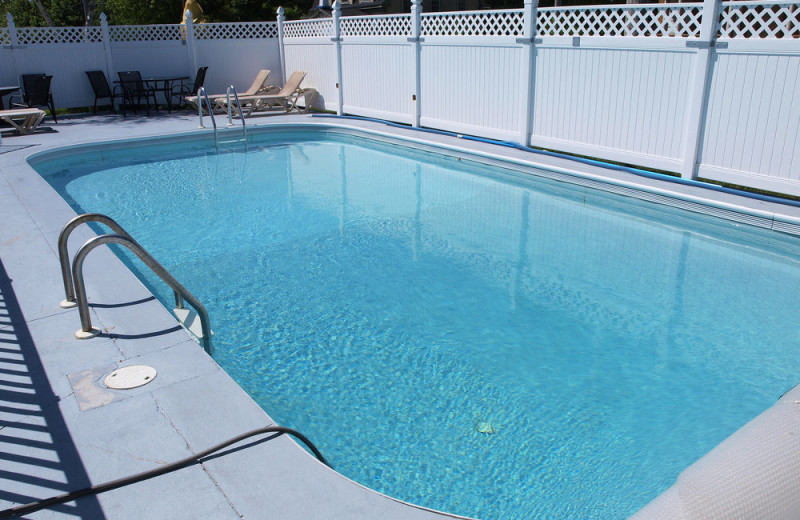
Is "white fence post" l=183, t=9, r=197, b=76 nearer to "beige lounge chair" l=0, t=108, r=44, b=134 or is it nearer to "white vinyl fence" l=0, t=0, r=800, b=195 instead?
"white vinyl fence" l=0, t=0, r=800, b=195

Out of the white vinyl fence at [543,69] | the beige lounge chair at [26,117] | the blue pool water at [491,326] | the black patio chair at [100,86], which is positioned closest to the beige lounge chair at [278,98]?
the white vinyl fence at [543,69]

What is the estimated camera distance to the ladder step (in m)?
3.93

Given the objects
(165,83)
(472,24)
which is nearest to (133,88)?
(165,83)

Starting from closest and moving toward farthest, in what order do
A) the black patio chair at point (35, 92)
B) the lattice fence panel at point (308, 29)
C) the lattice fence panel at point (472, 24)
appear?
1. the lattice fence panel at point (472, 24)
2. the black patio chair at point (35, 92)
3. the lattice fence panel at point (308, 29)

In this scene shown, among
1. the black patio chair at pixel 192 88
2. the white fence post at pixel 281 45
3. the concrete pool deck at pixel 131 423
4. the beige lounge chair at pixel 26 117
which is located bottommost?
the concrete pool deck at pixel 131 423

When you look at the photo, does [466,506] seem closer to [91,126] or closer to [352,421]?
[352,421]

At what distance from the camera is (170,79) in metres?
13.4

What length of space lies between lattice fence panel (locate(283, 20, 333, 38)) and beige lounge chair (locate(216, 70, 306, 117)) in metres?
0.87

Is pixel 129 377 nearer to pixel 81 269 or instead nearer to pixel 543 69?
pixel 81 269

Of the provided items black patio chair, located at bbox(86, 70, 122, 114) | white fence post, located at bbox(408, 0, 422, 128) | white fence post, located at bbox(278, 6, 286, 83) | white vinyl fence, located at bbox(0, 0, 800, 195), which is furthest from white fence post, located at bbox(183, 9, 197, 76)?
white fence post, located at bbox(408, 0, 422, 128)

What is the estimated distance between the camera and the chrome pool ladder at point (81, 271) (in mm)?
3277

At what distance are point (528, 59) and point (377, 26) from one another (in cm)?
387

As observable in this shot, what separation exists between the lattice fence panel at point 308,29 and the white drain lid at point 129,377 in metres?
10.7

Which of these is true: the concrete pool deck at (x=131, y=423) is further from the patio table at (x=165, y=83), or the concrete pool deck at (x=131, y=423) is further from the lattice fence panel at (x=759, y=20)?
the patio table at (x=165, y=83)
